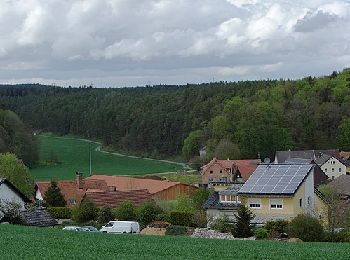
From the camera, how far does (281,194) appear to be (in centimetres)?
4588

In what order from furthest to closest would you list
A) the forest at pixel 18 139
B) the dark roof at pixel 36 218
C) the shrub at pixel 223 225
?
Result: the forest at pixel 18 139 < the shrub at pixel 223 225 < the dark roof at pixel 36 218

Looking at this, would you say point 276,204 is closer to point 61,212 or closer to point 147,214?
point 147,214

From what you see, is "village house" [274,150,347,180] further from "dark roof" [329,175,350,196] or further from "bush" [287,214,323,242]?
"bush" [287,214,323,242]

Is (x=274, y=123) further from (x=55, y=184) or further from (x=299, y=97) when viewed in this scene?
(x=55, y=184)

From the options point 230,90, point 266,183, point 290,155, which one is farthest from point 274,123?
point 266,183

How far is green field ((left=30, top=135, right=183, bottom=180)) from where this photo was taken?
10107 cm

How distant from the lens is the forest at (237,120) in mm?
110062

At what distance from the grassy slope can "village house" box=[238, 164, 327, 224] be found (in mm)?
19483

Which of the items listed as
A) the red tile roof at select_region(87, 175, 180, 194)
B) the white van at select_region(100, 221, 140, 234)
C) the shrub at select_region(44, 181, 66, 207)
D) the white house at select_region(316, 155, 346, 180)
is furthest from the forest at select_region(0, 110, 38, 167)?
the white van at select_region(100, 221, 140, 234)

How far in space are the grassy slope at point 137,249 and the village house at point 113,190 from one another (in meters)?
30.8

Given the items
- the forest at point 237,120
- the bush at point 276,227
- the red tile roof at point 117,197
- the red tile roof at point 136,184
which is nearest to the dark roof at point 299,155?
the forest at point 237,120

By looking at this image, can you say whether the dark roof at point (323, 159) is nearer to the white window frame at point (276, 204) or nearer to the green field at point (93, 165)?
the green field at point (93, 165)

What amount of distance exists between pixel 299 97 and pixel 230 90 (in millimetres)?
27338

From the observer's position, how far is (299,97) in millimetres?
124500
